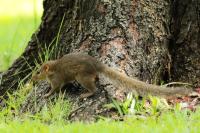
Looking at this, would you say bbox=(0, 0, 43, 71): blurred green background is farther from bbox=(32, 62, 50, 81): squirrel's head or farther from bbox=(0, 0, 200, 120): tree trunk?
bbox=(32, 62, 50, 81): squirrel's head

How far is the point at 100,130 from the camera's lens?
20.2 ft

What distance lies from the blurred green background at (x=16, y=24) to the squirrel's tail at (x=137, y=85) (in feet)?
12.4

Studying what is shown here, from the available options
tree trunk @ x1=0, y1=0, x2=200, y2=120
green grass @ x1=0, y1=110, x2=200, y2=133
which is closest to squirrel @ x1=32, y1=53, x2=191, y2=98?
tree trunk @ x1=0, y1=0, x2=200, y2=120

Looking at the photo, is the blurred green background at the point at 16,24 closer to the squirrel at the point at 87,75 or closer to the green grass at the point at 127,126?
the squirrel at the point at 87,75

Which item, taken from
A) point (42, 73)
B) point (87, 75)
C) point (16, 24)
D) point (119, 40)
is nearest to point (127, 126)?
point (87, 75)

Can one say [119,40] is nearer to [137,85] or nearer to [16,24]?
[137,85]

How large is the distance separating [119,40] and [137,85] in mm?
727

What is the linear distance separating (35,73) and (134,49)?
46.2 inches

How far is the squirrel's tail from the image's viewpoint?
6953mm

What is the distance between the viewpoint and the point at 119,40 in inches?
303

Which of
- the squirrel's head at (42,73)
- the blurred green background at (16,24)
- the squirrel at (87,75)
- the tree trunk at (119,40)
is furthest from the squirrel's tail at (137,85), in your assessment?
the blurred green background at (16,24)

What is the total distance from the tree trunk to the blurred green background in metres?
2.54

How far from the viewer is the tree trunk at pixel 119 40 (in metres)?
7.61

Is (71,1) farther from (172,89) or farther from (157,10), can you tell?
(172,89)
